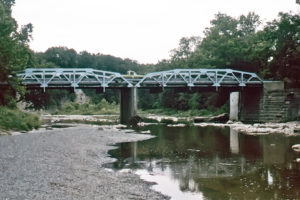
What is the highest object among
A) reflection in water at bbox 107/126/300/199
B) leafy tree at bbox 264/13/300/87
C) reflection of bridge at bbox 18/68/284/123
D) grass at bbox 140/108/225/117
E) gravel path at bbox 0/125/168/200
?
leafy tree at bbox 264/13/300/87

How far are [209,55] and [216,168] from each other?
5968cm

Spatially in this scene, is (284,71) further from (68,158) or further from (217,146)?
(68,158)

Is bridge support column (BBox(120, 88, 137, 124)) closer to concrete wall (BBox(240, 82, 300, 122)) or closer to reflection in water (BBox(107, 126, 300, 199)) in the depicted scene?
concrete wall (BBox(240, 82, 300, 122))

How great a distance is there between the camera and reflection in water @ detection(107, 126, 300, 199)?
12820 millimetres

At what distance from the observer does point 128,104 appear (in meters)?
55.3

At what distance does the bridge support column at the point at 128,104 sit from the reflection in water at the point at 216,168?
27.6 metres

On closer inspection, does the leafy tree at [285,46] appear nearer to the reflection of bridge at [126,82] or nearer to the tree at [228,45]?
the reflection of bridge at [126,82]

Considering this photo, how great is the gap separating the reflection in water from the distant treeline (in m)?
20.2

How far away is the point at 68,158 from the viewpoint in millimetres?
18422

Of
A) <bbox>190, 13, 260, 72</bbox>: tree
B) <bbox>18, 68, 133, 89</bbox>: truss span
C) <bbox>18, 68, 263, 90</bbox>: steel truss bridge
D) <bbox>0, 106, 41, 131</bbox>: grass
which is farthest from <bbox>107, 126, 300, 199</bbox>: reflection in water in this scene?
<bbox>190, 13, 260, 72</bbox>: tree

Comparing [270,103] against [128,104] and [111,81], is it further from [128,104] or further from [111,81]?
[111,81]

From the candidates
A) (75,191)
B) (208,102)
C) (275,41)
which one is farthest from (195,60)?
(75,191)

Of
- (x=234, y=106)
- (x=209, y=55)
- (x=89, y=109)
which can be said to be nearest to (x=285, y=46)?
(x=234, y=106)

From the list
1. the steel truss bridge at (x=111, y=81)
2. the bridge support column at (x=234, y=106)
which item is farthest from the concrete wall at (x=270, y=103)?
the steel truss bridge at (x=111, y=81)
